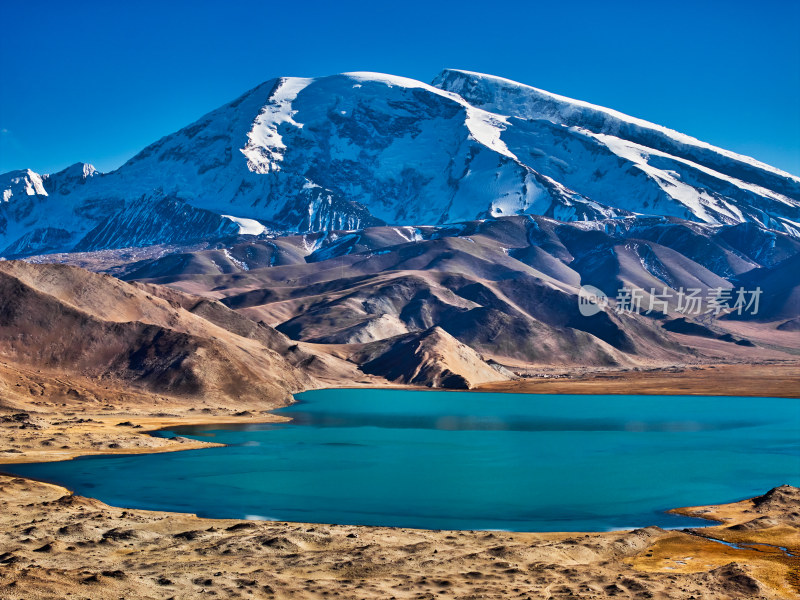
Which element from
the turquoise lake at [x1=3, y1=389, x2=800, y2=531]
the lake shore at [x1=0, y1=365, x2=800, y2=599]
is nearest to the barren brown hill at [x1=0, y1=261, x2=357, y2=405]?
the turquoise lake at [x1=3, y1=389, x2=800, y2=531]

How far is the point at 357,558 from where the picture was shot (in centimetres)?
4381

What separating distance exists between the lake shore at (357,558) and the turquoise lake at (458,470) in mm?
5312

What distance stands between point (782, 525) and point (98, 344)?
109681 mm

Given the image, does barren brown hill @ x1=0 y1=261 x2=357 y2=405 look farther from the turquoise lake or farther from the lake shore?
the lake shore

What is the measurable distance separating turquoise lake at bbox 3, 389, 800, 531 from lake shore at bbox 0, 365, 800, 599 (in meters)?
5.31

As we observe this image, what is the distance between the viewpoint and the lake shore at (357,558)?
122ft

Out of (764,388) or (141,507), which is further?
(764,388)

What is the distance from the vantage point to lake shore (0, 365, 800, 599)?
37.3 metres

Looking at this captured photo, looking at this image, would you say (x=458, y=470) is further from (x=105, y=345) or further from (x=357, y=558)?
(x=105, y=345)

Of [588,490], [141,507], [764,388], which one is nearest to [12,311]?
[141,507]

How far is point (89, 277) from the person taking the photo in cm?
15988

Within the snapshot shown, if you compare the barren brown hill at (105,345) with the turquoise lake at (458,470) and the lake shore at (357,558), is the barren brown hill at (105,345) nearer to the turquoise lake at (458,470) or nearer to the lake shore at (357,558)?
the turquoise lake at (458,470)

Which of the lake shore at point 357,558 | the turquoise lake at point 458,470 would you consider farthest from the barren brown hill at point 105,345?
the lake shore at point 357,558

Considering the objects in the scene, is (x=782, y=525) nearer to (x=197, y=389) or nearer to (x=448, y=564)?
(x=448, y=564)
